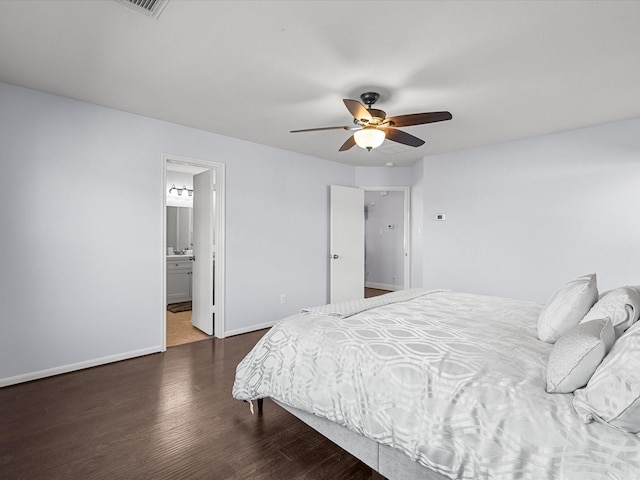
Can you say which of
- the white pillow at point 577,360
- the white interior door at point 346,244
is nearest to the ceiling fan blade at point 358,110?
the white pillow at point 577,360

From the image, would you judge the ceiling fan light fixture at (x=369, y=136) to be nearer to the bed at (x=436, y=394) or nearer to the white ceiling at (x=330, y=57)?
the white ceiling at (x=330, y=57)

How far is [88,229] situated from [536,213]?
4.90 m

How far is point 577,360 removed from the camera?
1.17 meters

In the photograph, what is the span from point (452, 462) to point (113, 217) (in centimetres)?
336

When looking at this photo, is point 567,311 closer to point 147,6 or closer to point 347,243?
point 147,6

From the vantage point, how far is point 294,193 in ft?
15.3

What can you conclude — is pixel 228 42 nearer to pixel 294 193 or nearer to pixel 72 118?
pixel 72 118

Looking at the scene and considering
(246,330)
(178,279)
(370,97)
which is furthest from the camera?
(178,279)

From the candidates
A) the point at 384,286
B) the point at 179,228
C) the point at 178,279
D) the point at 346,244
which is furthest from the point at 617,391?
the point at 384,286

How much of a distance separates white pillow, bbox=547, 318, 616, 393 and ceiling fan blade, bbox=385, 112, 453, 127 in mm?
1726

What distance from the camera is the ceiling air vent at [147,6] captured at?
1.70m

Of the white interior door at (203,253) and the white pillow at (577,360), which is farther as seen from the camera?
the white interior door at (203,253)

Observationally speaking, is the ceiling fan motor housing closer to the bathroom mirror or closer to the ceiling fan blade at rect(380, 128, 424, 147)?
the ceiling fan blade at rect(380, 128, 424, 147)

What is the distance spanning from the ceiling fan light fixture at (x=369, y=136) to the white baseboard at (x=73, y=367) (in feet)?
9.71
